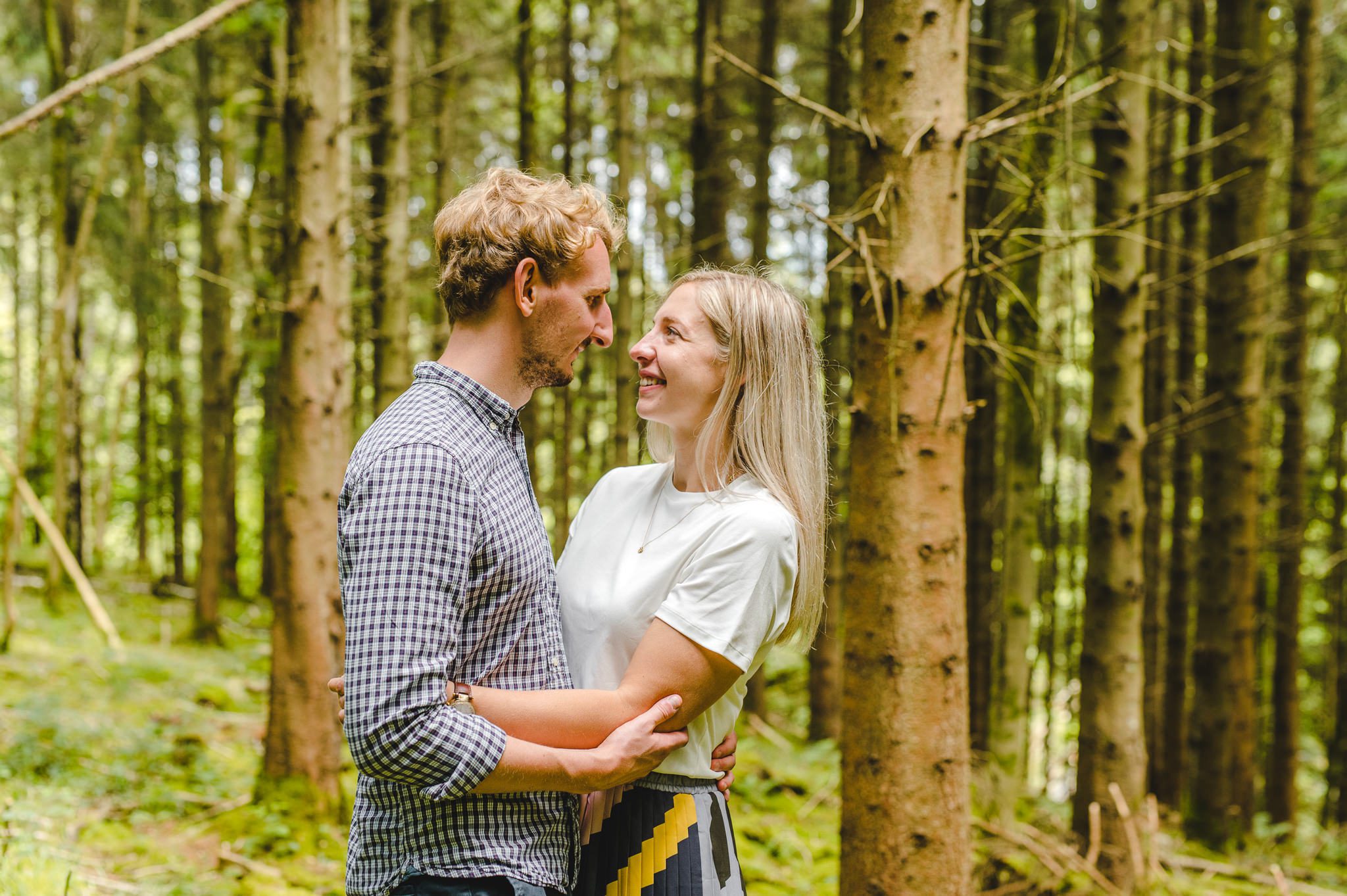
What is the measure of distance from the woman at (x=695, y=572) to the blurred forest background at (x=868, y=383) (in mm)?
409

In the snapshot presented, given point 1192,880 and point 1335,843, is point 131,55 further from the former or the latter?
point 1335,843

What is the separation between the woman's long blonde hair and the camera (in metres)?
2.11

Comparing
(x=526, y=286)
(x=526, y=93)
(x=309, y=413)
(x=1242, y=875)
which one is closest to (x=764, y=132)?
(x=526, y=93)

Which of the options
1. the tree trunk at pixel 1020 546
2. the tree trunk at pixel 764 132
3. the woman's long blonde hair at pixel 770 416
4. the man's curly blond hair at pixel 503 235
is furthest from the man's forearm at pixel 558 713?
the tree trunk at pixel 764 132

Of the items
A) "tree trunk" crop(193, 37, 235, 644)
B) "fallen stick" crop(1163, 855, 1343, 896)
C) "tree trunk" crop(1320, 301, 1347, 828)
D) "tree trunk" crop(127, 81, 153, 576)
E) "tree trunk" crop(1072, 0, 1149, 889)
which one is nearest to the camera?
"tree trunk" crop(1072, 0, 1149, 889)

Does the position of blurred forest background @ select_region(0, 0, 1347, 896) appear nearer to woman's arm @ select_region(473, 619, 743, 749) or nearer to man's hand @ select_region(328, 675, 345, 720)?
man's hand @ select_region(328, 675, 345, 720)

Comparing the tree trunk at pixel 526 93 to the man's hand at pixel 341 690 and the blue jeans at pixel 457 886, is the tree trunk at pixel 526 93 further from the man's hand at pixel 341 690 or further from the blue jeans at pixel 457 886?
the blue jeans at pixel 457 886

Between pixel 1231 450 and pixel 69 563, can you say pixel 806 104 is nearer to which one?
pixel 69 563

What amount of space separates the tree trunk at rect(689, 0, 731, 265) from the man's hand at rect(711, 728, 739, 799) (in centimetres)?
596

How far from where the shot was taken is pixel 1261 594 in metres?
12.9

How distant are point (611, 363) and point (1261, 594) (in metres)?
10.1

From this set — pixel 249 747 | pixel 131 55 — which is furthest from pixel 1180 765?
pixel 131 55

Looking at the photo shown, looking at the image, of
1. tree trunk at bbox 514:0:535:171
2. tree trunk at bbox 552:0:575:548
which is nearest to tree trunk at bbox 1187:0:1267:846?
tree trunk at bbox 552:0:575:548

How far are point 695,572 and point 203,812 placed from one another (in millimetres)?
4593
